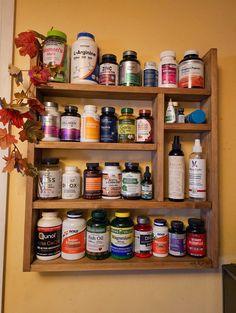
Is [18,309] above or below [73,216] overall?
below

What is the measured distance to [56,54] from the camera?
2.03ft

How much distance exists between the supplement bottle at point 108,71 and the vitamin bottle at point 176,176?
11.2 inches

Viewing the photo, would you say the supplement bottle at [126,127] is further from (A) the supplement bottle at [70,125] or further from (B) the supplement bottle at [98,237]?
(B) the supplement bottle at [98,237]

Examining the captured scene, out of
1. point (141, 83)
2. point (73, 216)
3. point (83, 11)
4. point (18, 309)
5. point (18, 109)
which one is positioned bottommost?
point (18, 309)

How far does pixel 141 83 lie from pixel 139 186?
33 cm

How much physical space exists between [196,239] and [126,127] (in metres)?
0.40

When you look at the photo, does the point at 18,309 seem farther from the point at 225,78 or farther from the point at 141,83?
the point at 225,78

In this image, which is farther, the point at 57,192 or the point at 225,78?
the point at 225,78

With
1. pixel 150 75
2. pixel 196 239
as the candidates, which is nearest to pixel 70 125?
pixel 150 75

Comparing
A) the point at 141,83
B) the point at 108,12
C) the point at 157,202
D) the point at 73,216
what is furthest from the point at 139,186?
the point at 108,12

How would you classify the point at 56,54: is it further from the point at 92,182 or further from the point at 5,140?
the point at 92,182

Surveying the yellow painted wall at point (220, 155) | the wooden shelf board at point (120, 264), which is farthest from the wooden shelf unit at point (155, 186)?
the yellow painted wall at point (220, 155)

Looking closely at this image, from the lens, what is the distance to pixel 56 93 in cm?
67

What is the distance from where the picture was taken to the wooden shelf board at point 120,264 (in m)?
0.60
